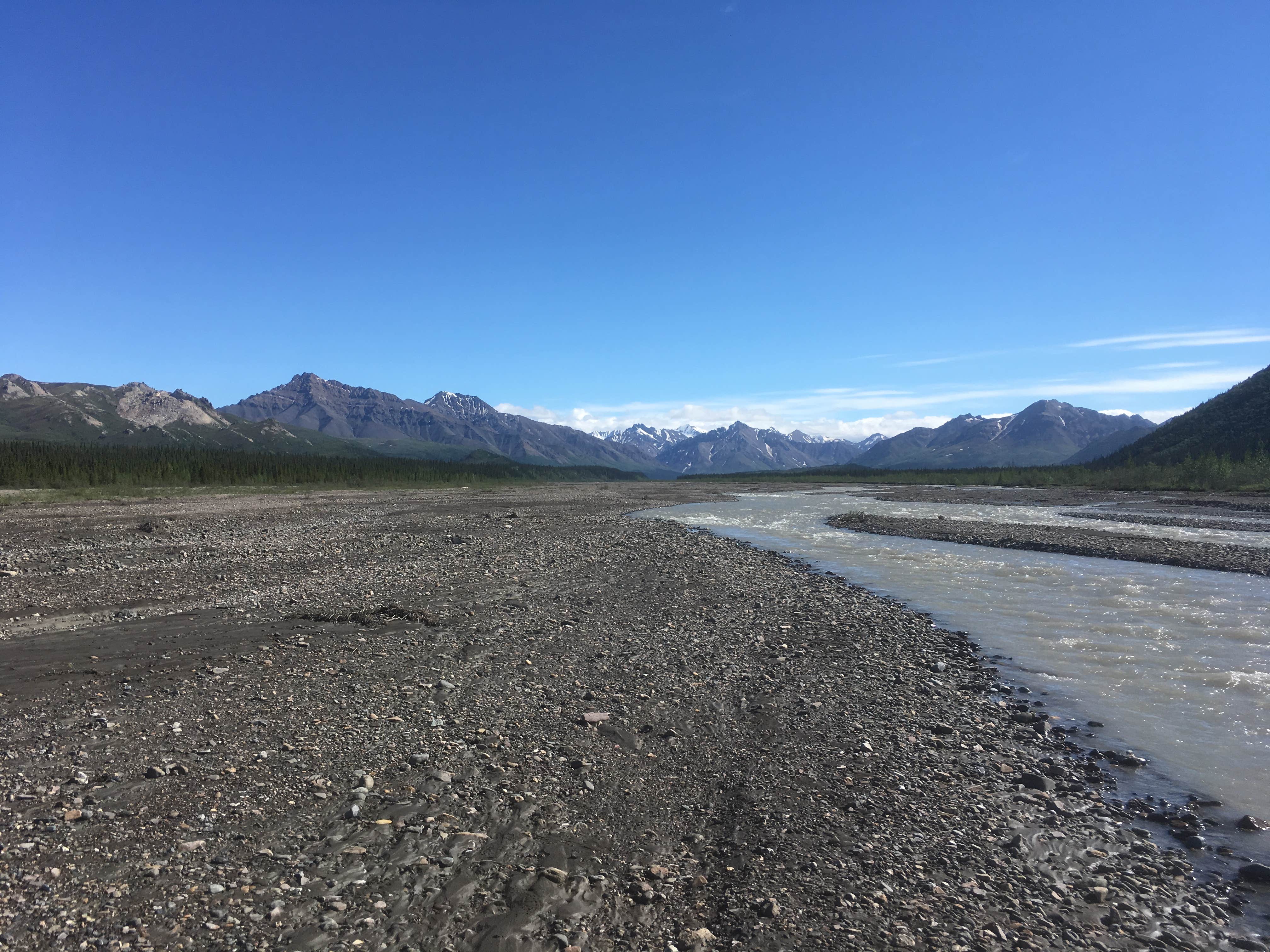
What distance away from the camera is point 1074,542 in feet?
106

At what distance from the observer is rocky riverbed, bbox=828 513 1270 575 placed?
2638 cm

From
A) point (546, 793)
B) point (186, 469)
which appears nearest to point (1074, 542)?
point (546, 793)

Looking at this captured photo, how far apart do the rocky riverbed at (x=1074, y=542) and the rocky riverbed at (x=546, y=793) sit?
19.7 m

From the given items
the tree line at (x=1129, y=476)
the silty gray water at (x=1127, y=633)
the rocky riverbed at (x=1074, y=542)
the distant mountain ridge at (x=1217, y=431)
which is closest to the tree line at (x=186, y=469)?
the silty gray water at (x=1127, y=633)

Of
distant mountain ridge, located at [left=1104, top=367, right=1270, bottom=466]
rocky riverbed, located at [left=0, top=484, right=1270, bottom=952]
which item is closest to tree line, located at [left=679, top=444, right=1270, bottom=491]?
distant mountain ridge, located at [left=1104, top=367, right=1270, bottom=466]

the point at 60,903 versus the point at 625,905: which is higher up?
the point at 60,903

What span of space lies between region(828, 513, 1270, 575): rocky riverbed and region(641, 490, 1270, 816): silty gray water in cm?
129

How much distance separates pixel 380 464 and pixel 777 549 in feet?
391

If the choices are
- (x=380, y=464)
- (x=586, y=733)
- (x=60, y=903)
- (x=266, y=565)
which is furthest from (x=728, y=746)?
(x=380, y=464)

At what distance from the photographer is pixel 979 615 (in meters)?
17.4

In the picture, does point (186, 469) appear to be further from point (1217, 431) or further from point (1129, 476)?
point (1217, 431)

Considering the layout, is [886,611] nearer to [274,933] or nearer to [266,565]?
[274,933]

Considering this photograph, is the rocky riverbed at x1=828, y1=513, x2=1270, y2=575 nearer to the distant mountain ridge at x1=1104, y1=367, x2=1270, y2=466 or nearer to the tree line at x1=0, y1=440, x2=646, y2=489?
the tree line at x1=0, y1=440, x2=646, y2=489

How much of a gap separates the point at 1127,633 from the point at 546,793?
1552 centimetres
